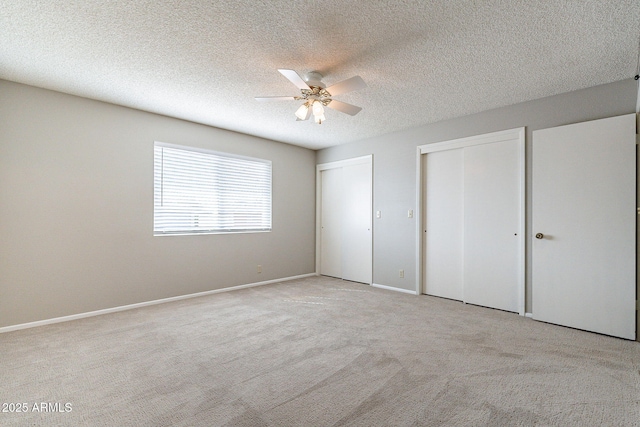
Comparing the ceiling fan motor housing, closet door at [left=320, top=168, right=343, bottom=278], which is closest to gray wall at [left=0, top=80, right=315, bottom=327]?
closet door at [left=320, top=168, right=343, bottom=278]

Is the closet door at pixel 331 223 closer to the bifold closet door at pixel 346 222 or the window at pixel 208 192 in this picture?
the bifold closet door at pixel 346 222

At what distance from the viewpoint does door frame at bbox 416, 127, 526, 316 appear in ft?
11.6

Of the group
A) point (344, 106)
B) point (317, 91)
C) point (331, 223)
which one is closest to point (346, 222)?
point (331, 223)

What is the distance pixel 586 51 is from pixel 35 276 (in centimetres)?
565

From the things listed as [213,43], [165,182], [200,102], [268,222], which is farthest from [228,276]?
[213,43]

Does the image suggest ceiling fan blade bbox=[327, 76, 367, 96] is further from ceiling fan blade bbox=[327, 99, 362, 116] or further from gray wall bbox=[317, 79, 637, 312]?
gray wall bbox=[317, 79, 637, 312]

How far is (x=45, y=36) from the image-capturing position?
229 centimetres

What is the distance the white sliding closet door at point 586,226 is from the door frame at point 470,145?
0.56 feet

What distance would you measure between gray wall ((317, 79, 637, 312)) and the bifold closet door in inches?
8.1

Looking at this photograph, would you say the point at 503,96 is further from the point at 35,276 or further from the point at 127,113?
the point at 35,276

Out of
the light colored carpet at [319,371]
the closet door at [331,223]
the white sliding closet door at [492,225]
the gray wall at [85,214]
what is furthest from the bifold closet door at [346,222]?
the gray wall at [85,214]

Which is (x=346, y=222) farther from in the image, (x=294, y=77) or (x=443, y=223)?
(x=294, y=77)

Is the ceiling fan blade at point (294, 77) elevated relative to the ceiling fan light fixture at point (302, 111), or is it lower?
elevated

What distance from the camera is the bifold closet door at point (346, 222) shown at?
17.3 ft
